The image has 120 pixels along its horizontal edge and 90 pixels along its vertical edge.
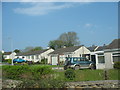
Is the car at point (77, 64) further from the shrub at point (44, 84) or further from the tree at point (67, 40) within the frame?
the tree at point (67, 40)

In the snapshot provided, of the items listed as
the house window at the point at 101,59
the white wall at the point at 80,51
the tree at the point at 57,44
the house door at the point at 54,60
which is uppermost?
the tree at the point at 57,44

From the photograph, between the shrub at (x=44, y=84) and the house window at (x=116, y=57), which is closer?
the shrub at (x=44, y=84)

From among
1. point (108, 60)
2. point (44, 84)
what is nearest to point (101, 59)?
point (108, 60)

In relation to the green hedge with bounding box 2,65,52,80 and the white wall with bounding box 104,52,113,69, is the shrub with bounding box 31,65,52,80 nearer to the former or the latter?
the green hedge with bounding box 2,65,52,80

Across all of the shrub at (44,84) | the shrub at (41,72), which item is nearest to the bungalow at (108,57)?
the shrub at (41,72)

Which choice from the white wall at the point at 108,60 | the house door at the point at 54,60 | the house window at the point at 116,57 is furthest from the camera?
the house door at the point at 54,60

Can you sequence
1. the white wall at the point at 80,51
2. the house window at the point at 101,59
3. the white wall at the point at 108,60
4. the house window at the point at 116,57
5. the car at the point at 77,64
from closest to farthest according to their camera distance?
the house window at the point at 116,57, the white wall at the point at 108,60, the car at the point at 77,64, the house window at the point at 101,59, the white wall at the point at 80,51

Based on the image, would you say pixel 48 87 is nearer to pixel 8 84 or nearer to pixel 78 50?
pixel 8 84

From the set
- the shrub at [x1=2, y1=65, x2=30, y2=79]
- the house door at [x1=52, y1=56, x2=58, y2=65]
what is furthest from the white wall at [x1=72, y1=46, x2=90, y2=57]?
the shrub at [x1=2, y1=65, x2=30, y2=79]

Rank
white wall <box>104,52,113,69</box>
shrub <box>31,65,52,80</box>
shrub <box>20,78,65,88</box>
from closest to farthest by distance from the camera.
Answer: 1. shrub <box>20,78,65,88</box>
2. shrub <box>31,65,52,80</box>
3. white wall <box>104,52,113,69</box>

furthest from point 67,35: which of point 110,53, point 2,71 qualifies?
point 2,71

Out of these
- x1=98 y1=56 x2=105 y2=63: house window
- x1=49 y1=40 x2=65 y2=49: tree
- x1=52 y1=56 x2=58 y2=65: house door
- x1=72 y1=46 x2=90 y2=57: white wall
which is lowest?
x1=52 y1=56 x2=58 y2=65: house door

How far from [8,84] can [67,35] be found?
52.1 meters

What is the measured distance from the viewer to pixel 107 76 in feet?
50.4
